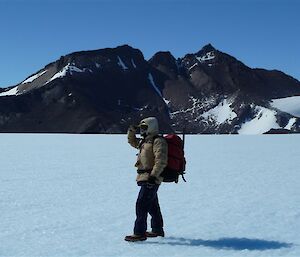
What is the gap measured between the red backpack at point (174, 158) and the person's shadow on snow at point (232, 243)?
962 mm

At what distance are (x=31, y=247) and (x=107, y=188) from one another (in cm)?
627

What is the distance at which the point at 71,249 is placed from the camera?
689cm

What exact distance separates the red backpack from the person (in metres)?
0.15

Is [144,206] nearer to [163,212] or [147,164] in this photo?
[147,164]

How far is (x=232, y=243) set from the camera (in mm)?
7312

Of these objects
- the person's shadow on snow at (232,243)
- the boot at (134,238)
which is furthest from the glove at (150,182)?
the person's shadow on snow at (232,243)

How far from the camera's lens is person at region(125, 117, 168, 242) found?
685 cm

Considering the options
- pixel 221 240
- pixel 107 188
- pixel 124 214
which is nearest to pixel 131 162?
pixel 107 188

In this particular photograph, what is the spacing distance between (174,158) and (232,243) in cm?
149

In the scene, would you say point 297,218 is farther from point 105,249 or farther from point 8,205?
point 8,205

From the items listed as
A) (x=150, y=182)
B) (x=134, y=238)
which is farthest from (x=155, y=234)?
(x=150, y=182)

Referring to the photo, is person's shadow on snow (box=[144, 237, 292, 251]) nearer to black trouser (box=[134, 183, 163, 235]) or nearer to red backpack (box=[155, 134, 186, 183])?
black trouser (box=[134, 183, 163, 235])

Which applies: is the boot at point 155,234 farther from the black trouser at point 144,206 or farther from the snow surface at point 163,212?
the black trouser at point 144,206

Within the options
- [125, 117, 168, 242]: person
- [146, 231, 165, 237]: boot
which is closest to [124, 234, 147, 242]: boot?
[125, 117, 168, 242]: person
